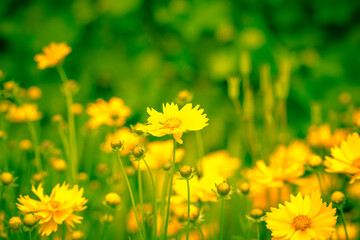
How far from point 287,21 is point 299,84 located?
28 centimetres

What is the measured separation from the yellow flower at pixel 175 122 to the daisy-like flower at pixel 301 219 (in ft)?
0.59

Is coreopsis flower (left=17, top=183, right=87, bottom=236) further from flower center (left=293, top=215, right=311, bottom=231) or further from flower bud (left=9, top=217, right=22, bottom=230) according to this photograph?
flower center (left=293, top=215, right=311, bottom=231)

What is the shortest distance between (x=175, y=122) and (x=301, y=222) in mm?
252

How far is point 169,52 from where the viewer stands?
175cm

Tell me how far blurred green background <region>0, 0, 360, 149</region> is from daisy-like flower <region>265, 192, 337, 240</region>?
978 millimetres

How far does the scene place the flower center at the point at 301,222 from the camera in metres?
0.68

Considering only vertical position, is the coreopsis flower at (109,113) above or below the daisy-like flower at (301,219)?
above

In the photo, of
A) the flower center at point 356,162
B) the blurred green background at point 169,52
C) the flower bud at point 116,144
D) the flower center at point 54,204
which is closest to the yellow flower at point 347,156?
the flower center at point 356,162

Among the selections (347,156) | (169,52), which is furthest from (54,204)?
(169,52)

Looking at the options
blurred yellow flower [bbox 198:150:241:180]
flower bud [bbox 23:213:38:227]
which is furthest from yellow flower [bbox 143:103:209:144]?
blurred yellow flower [bbox 198:150:241:180]

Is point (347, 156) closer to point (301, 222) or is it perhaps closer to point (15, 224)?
point (301, 222)

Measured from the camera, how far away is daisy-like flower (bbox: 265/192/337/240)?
66 cm

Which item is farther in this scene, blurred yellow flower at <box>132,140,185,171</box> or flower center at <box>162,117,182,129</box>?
blurred yellow flower at <box>132,140,185,171</box>

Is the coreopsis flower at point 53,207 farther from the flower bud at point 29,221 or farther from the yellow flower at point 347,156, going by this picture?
the yellow flower at point 347,156
